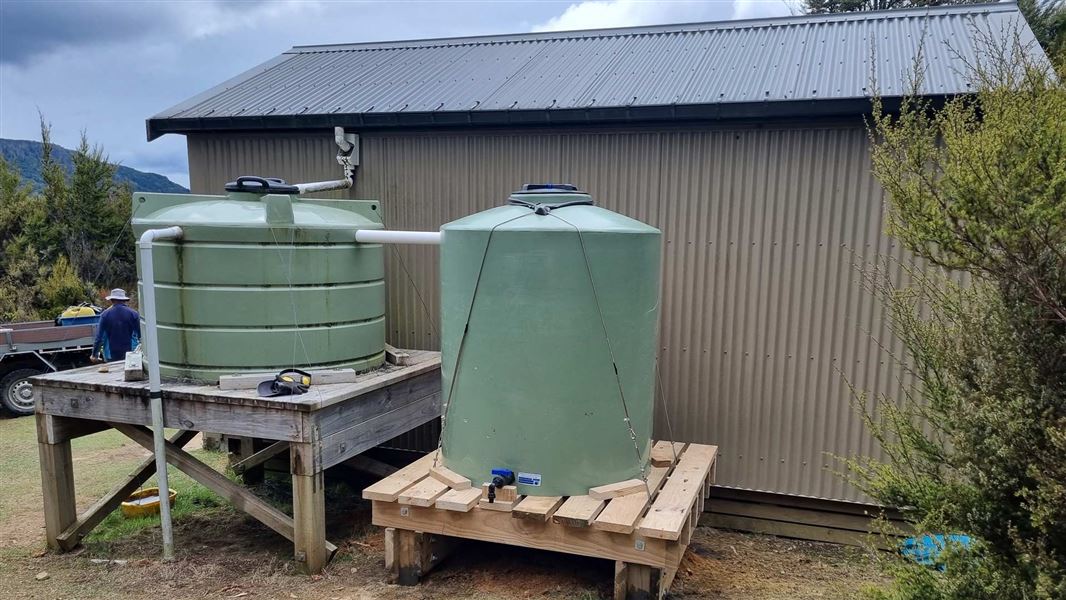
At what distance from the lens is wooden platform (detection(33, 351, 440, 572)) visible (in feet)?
14.9

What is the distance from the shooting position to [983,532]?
285 centimetres

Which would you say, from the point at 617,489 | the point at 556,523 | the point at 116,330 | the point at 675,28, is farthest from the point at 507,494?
the point at 116,330

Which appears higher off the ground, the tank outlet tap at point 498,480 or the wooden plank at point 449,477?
the tank outlet tap at point 498,480

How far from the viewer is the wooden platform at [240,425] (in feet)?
14.9

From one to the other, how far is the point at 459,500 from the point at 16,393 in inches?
370

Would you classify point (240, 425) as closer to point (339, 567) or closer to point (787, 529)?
point (339, 567)

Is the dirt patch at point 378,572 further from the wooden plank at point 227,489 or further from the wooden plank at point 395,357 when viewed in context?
the wooden plank at point 395,357

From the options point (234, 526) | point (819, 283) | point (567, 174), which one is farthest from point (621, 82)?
point (234, 526)

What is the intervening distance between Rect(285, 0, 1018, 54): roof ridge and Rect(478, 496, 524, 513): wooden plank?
5589mm

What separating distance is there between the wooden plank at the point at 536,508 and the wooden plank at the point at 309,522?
57.0 inches

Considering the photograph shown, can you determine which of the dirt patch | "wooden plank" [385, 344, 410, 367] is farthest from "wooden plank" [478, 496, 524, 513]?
"wooden plank" [385, 344, 410, 367]


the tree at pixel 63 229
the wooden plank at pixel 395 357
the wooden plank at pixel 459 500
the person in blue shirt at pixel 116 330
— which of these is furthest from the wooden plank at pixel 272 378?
the tree at pixel 63 229

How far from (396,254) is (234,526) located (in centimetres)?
280

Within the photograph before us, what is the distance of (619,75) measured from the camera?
632cm
